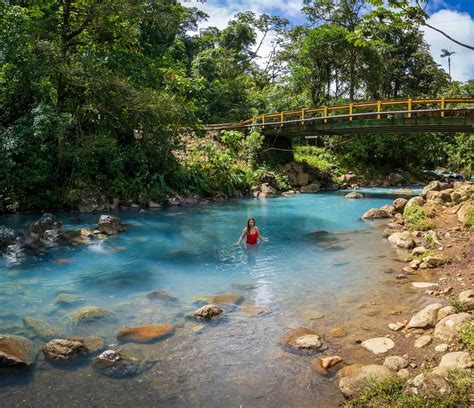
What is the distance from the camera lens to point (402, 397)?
4.37m

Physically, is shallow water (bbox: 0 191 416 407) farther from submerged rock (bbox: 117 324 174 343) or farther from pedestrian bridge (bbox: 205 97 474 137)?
pedestrian bridge (bbox: 205 97 474 137)

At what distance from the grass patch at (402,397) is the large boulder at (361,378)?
8 cm

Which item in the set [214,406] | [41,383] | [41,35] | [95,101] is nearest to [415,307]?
[214,406]

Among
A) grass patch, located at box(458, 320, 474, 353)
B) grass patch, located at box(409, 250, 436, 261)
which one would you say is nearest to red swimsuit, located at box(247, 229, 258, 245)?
grass patch, located at box(409, 250, 436, 261)

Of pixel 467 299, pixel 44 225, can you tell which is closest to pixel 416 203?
pixel 467 299

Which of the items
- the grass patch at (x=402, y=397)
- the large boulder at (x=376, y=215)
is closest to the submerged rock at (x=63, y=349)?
the grass patch at (x=402, y=397)

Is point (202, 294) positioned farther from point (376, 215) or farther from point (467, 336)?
point (376, 215)

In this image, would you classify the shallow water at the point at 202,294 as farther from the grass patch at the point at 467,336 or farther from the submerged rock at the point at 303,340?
the grass patch at the point at 467,336

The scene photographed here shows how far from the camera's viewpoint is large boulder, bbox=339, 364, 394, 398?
4.76 meters

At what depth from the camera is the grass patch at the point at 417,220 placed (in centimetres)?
1352

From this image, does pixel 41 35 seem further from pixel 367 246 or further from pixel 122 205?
pixel 367 246

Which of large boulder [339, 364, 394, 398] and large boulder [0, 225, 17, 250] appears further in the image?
large boulder [0, 225, 17, 250]

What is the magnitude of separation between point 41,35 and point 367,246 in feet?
56.9

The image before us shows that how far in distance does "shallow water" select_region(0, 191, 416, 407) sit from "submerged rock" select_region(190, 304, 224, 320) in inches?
8.8
